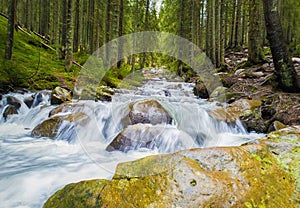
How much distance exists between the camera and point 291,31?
933 inches

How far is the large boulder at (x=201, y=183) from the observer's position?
5.73 ft

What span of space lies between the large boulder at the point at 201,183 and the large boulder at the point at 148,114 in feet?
11.5

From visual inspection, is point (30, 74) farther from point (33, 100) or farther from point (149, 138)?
point (149, 138)

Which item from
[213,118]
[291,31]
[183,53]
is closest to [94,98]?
[213,118]

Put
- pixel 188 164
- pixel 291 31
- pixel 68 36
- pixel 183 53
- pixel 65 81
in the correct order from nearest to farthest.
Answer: pixel 188 164 < pixel 65 81 < pixel 68 36 < pixel 183 53 < pixel 291 31

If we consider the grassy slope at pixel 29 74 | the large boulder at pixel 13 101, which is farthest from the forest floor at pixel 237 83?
the large boulder at pixel 13 101

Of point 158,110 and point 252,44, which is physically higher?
point 252,44

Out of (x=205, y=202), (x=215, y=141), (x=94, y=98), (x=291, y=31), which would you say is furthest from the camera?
(x=291, y=31)

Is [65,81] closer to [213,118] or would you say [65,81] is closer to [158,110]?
[158,110]

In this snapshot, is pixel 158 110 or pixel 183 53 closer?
pixel 158 110

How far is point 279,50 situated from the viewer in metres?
5.78

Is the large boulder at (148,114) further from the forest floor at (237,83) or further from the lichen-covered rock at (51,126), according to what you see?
the forest floor at (237,83)

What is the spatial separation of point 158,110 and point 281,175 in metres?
4.10

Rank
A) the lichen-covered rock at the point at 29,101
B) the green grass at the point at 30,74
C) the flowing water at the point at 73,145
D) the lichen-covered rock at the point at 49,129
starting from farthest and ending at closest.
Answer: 1. the green grass at the point at 30,74
2. the lichen-covered rock at the point at 29,101
3. the lichen-covered rock at the point at 49,129
4. the flowing water at the point at 73,145
